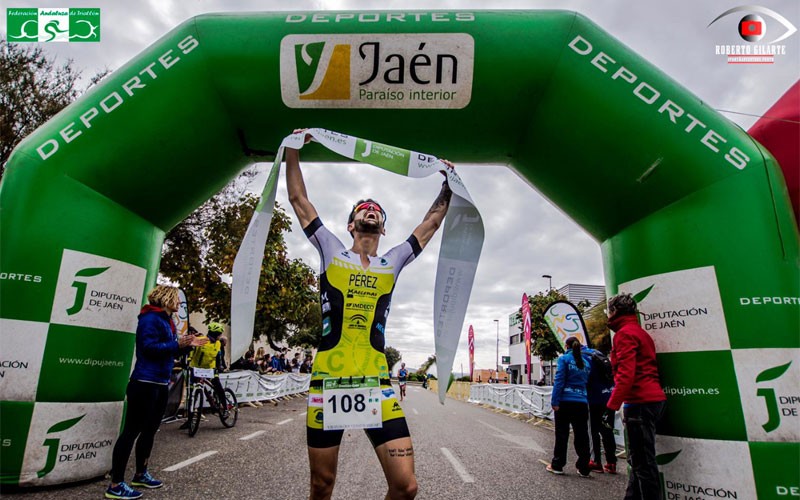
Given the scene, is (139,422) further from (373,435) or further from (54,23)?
(54,23)

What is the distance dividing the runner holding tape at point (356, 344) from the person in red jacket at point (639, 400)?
86.4 inches

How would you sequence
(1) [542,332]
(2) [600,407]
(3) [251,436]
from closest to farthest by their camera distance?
(2) [600,407], (3) [251,436], (1) [542,332]

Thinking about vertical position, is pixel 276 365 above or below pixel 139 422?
above

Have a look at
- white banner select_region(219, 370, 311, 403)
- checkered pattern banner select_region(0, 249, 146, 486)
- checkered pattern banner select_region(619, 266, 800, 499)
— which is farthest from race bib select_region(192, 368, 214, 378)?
checkered pattern banner select_region(619, 266, 800, 499)

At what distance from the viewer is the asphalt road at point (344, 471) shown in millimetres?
4605

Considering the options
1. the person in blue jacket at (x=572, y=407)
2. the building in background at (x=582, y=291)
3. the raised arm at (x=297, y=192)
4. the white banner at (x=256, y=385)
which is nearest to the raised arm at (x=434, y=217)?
the raised arm at (x=297, y=192)

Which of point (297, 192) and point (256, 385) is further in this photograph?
point (256, 385)

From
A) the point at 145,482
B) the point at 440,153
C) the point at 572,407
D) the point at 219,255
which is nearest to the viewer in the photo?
the point at 145,482

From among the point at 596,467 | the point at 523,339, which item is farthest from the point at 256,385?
the point at 523,339

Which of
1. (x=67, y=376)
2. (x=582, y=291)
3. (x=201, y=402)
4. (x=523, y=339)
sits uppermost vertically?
(x=582, y=291)

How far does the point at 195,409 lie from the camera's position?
859 centimetres

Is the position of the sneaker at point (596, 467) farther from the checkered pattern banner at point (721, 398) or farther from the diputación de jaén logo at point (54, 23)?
the diputación de jaén logo at point (54, 23)

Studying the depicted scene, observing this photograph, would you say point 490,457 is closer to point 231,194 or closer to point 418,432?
point 418,432

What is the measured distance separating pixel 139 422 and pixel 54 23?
19.6 ft
